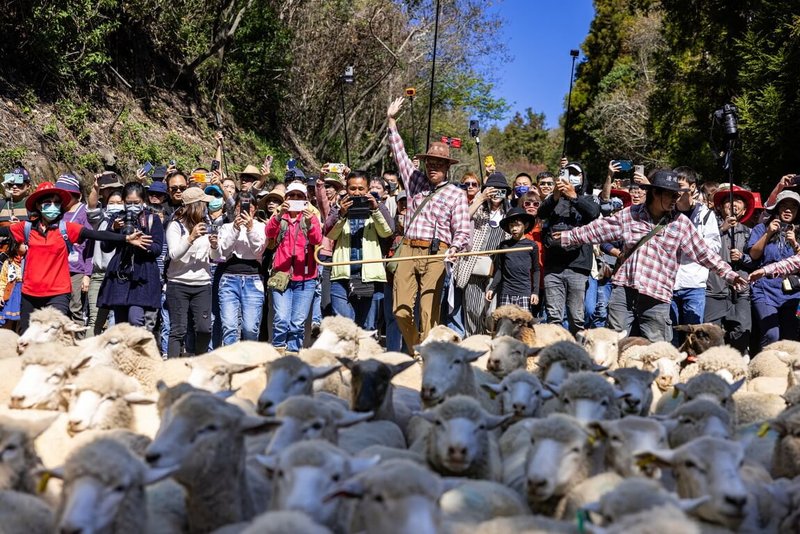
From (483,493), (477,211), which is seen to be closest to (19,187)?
(477,211)

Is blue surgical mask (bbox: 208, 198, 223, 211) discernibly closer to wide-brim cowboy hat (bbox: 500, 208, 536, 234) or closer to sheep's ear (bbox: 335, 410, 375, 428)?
wide-brim cowboy hat (bbox: 500, 208, 536, 234)

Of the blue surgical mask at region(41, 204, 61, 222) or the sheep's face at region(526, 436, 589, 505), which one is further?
the blue surgical mask at region(41, 204, 61, 222)

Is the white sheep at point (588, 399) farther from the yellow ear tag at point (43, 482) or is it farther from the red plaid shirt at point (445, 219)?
the red plaid shirt at point (445, 219)

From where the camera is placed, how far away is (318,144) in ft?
104

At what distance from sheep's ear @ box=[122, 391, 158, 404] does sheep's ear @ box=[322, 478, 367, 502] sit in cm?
202

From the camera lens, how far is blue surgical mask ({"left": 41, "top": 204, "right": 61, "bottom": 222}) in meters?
7.84

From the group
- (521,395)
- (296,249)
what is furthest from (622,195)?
(521,395)

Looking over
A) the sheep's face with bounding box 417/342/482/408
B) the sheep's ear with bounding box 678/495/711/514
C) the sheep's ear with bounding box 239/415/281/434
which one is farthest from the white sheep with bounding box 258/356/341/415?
the sheep's ear with bounding box 678/495/711/514

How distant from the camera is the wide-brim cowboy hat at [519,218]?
28.9ft

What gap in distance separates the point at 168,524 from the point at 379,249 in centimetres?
588

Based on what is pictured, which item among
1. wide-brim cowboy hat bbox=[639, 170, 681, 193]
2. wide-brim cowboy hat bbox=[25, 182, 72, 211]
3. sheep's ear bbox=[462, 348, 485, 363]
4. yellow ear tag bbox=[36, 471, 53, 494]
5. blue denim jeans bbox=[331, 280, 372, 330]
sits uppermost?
wide-brim cowboy hat bbox=[639, 170, 681, 193]

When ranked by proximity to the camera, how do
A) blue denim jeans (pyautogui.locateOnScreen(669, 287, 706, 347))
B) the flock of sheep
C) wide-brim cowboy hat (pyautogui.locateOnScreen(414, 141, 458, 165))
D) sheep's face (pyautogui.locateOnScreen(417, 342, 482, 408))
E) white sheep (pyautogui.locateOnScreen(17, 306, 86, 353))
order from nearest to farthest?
the flock of sheep
sheep's face (pyautogui.locateOnScreen(417, 342, 482, 408))
white sheep (pyautogui.locateOnScreen(17, 306, 86, 353))
wide-brim cowboy hat (pyautogui.locateOnScreen(414, 141, 458, 165))
blue denim jeans (pyautogui.locateOnScreen(669, 287, 706, 347))

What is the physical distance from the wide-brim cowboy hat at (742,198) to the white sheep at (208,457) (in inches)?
294

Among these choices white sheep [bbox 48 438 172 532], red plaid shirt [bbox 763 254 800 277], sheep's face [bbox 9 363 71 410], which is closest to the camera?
white sheep [bbox 48 438 172 532]
